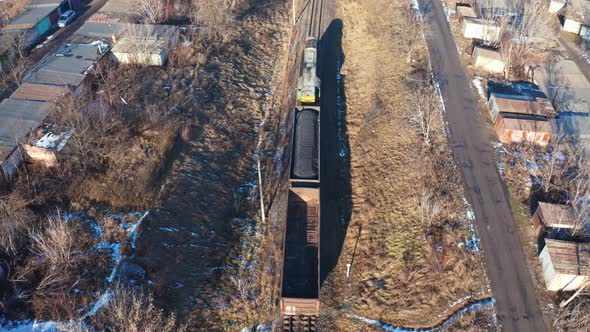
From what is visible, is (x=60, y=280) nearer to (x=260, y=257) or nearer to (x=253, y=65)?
(x=260, y=257)

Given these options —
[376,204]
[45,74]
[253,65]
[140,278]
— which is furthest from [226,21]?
[140,278]

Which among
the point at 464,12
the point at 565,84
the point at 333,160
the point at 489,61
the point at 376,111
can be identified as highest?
the point at 464,12

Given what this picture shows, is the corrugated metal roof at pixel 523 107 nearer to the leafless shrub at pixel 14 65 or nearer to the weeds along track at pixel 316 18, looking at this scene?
the weeds along track at pixel 316 18

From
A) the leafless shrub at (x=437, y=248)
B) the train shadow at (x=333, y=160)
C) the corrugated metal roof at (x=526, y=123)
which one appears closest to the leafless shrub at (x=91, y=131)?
the train shadow at (x=333, y=160)

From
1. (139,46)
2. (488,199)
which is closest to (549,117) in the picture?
(488,199)

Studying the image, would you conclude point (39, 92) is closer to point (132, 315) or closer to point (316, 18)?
point (132, 315)
